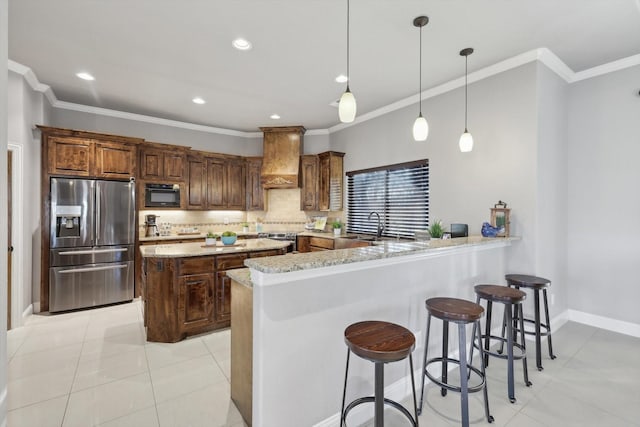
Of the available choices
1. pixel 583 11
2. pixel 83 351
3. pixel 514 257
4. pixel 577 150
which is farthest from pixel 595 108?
pixel 83 351

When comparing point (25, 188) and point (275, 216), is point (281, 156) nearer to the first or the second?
point (275, 216)

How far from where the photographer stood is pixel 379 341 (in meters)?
1.48

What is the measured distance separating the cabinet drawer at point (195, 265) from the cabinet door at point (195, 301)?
0.05 metres

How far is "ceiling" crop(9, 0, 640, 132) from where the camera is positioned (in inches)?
95.2

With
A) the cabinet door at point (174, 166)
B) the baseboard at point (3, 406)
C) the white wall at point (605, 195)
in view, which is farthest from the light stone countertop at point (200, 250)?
the white wall at point (605, 195)

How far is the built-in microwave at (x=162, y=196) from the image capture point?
4930 mm

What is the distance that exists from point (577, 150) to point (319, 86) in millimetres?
3279

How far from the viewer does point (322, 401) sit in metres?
1.75

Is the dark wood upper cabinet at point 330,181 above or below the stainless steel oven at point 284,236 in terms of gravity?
above

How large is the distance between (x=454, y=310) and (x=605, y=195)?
2.90 m

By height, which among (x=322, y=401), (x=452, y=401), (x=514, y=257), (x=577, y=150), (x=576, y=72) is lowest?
(x=452, y=401)

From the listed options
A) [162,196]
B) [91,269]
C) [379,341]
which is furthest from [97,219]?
[379,341]

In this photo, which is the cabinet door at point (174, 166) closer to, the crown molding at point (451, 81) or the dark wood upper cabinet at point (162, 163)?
the dark wood upper cabinet at point (162, 163)

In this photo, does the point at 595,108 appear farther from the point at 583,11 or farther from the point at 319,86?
the point at 319,86
